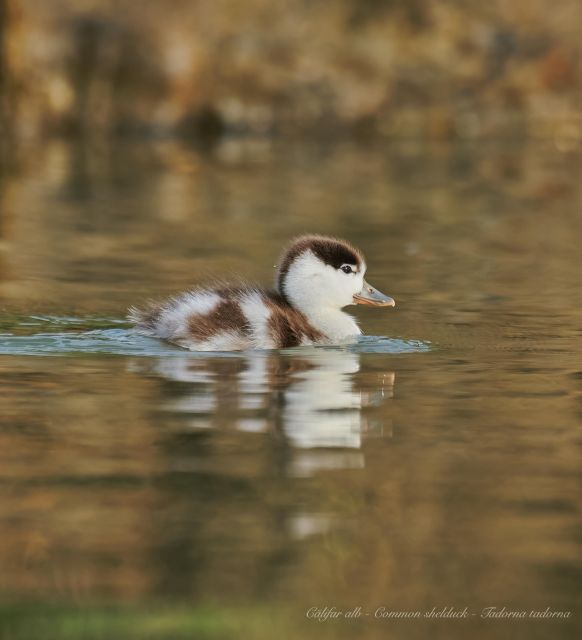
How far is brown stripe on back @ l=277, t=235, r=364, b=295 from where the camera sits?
7867mm

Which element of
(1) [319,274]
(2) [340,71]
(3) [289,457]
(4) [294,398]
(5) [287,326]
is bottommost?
(3) [289,457]

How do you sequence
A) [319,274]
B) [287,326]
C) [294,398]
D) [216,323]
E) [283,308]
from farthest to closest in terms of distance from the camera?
1. [319,274]
2. [283,308]
3. [287,326]
4. [216,323]
5. [294,398]

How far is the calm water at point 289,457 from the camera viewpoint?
3.74 meters

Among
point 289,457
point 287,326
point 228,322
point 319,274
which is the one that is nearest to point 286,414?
point 289,457

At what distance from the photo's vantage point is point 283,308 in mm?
7680

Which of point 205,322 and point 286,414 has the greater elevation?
point 205,322

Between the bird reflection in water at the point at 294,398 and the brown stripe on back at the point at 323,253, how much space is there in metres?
0.53

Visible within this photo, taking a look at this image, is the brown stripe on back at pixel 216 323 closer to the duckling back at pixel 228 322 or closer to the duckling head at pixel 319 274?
the duckling back at pixel 228 322

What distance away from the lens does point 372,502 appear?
15.0ft

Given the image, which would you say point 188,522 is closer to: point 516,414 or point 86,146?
point 516,414

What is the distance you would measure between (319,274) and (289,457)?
2.83m

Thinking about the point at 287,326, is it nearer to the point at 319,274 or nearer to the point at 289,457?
the point at 319,274

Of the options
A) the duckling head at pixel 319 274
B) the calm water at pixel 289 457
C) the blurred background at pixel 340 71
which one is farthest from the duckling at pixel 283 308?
the blurred background at pixel 340 71

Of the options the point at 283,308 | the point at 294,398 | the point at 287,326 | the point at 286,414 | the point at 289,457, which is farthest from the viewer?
the point at 283,308
